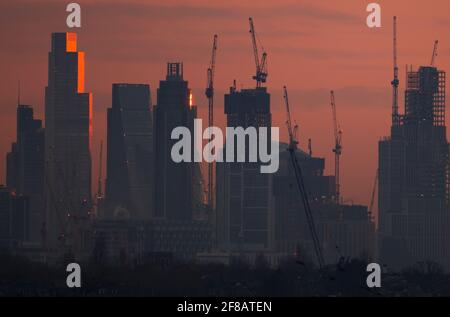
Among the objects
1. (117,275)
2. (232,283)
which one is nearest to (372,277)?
(232,283)

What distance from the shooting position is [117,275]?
575ft

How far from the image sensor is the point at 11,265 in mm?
179875

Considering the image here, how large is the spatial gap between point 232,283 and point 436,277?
26677 mm

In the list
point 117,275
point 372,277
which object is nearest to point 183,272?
point 117,275

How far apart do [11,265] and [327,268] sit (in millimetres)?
34779

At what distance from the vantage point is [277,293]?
157 metres
